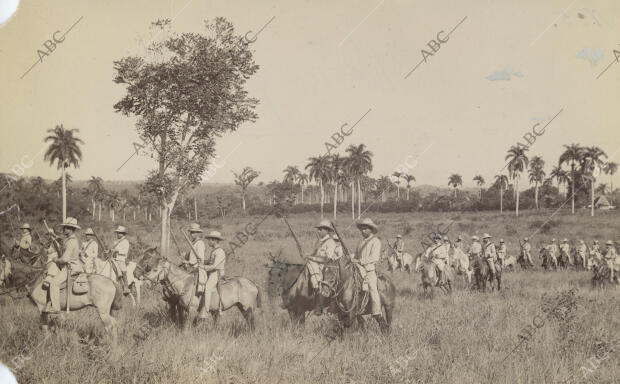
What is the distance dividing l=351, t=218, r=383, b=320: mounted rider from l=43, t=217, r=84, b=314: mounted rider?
4.69 meters

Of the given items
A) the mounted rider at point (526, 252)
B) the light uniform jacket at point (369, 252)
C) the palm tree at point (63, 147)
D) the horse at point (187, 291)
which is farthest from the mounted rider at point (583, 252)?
the palm tree at point (63, 147)

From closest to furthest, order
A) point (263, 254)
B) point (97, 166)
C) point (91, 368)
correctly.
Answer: point (91, 368) → point (97, 166) → point (263, 254)

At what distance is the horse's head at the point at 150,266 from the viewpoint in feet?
26.4

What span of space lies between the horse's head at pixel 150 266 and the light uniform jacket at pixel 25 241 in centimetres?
235

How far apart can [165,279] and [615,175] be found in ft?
28.6

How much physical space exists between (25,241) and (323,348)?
6.02m

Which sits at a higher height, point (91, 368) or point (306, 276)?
point (306, 276)

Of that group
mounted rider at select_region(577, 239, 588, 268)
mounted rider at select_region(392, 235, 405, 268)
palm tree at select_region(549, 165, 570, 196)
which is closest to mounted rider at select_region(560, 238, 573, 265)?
mounted rider at select_region(577, 239, 588, 268)

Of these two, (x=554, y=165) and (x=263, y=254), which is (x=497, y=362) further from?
(x=263, y=254)

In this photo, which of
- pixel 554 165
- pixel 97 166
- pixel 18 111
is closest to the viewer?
pixel 18 111

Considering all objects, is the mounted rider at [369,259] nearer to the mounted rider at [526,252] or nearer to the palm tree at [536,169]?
the palm tree at [536,169]

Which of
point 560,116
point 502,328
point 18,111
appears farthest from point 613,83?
point 18,111

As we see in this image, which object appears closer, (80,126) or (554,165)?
(80,126)

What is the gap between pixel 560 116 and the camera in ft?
31.4
